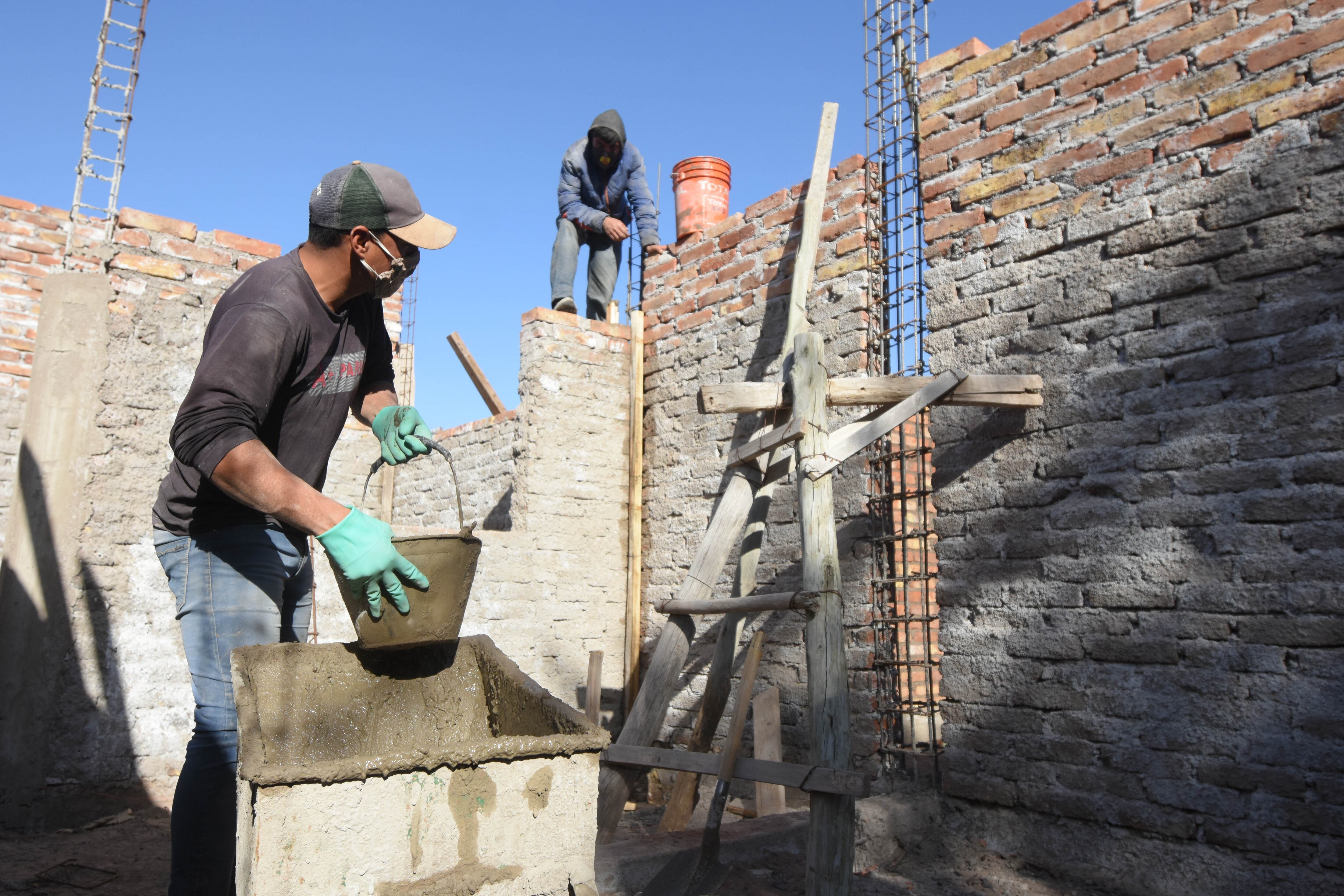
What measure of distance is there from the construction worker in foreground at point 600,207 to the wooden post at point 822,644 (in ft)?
8.81

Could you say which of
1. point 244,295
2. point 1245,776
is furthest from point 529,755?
point 1245,776

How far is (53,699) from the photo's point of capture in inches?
150

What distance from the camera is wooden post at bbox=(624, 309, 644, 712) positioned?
5473 mm

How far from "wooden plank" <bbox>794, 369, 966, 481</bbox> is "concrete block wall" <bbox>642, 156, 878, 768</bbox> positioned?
0.74 meters

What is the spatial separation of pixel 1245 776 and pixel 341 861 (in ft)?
9.07

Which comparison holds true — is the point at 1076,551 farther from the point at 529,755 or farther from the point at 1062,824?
the point at 529,755

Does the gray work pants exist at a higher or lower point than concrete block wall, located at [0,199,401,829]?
higher

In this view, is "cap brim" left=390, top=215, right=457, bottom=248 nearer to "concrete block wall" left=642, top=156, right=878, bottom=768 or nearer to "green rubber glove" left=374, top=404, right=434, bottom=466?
"green rubber glove" left=374, top=404, right=434, bottom=466

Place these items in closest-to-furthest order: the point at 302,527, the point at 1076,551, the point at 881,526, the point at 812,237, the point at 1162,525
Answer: the point at 302,527 → the point at 1162,525 → the point at 1076,551 → the point at 881,526 → the point at 812,237

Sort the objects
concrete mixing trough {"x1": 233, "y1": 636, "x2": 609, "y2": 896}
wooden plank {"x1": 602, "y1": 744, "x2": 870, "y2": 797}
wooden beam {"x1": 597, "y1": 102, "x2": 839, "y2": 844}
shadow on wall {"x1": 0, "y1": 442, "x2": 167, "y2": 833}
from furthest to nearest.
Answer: wooden beam {"x1": 597, "y1": 102, "x2": 839, "y2": 844} < shadow on wall {"x1": 0, "y1": 442, "x2": 167, "y2": 833} < wooden plank {"x1": 602, "y1": 744, "x2": 870, "y2": 797} < concrete mixing trough {"x1": 233, "y1": 636, "x2": 609, "y2": 896}

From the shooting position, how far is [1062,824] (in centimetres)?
338

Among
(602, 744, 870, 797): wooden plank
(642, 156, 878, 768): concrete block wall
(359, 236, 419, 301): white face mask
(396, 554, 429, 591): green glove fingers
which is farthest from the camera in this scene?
(642, 156, 878, 768): concrete block wall

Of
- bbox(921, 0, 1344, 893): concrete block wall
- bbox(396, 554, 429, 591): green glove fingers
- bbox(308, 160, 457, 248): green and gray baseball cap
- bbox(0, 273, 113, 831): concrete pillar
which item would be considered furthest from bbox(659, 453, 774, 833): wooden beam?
bbox(0, 273, 113, 831): concrete pillar

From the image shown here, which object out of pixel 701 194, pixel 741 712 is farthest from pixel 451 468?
pixel 701 194
